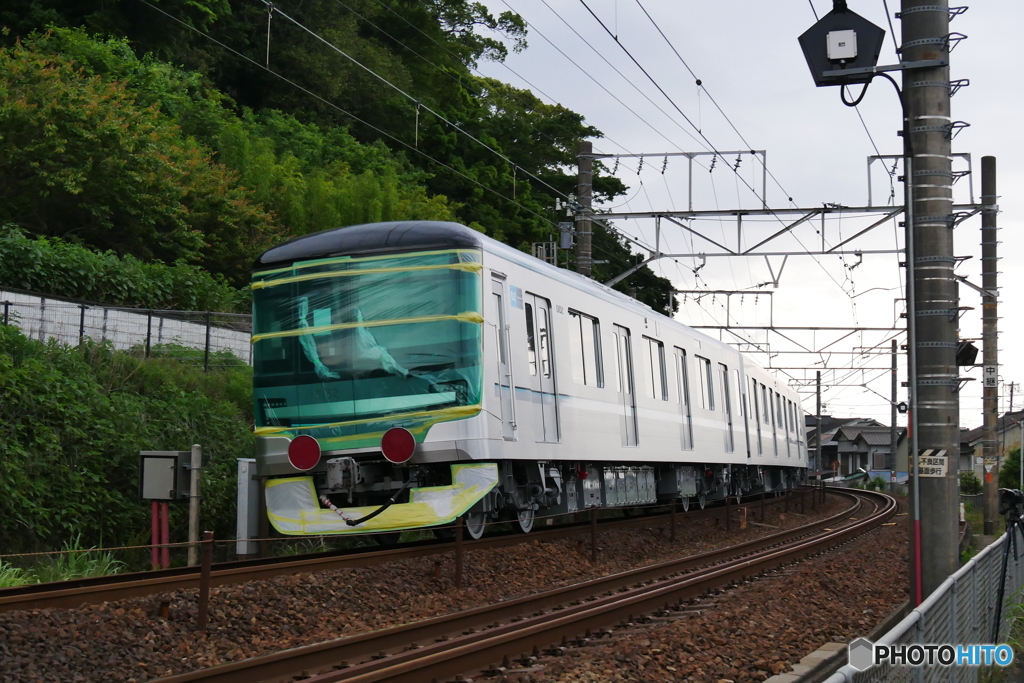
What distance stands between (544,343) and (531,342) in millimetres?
390

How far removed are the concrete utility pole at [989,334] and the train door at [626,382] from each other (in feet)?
31.9

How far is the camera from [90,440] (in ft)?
41.7

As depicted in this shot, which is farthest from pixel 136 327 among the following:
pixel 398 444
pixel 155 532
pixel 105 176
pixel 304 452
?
pixel 398 444

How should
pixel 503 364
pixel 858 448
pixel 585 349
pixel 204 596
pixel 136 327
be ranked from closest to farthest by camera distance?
pixel 204 596
pixel 503 364
pixel 585 349
pixel 136 327
pixel 858 448

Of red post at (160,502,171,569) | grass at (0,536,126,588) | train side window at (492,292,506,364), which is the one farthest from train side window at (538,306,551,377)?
grass at (0,536,126,588)

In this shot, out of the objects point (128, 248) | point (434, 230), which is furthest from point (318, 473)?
point (128, 248)

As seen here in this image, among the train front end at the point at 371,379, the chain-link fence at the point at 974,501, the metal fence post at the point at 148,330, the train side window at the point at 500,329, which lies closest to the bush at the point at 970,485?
the chain-link fence at the point at 974,501

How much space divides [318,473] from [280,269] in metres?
2.15

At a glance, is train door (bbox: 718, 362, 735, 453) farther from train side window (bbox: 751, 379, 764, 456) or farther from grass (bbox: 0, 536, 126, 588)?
grass (bbox: 0, 536, 126, 588)

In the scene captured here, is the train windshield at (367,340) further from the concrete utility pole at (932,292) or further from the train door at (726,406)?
the train door at (726,406)

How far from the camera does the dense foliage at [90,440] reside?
11625 mm

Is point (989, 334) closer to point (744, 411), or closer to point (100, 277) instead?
point (744, 411)

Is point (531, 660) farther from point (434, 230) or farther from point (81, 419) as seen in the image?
point (81, 419)

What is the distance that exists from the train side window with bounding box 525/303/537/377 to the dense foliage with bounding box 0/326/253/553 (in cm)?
400
